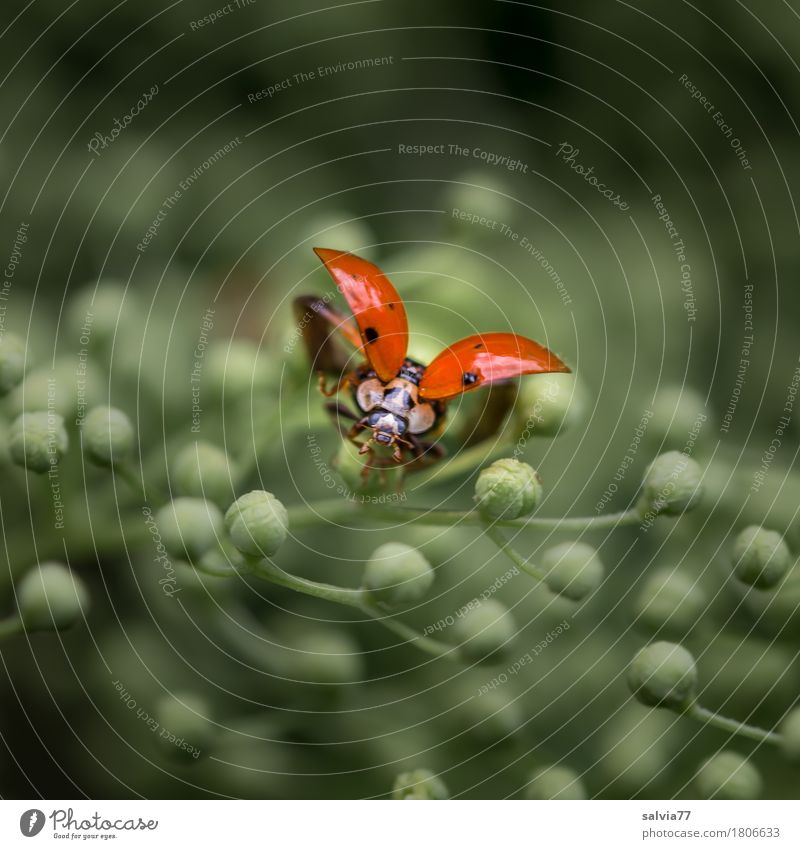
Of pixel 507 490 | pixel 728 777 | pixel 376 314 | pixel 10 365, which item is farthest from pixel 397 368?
pixel 728 777

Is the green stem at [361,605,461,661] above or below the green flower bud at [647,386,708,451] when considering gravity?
below

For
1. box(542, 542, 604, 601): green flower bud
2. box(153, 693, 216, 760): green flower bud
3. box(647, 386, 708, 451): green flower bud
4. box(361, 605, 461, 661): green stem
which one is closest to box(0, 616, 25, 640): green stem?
box(153, 693, 216, 760): green flower bud

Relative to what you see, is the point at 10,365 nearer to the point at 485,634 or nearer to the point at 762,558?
the point at 485,634

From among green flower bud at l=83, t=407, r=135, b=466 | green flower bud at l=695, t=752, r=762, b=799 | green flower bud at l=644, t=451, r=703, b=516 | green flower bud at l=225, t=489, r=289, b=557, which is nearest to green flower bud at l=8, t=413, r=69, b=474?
green flower bud at l=83, t=407, r=135, b=466

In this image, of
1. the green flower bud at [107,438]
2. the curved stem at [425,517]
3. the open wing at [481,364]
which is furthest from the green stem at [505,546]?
the green flower bud at [107,438]

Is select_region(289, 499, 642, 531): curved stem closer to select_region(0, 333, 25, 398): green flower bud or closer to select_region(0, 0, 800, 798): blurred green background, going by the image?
select_region(0, 0, 800, 798): blurred green background

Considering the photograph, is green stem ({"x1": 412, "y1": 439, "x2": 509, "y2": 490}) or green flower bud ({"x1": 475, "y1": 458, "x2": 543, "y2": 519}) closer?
green flower bud ({"x1": 475, "y1": 458, "x2": 543, "y2": 519})

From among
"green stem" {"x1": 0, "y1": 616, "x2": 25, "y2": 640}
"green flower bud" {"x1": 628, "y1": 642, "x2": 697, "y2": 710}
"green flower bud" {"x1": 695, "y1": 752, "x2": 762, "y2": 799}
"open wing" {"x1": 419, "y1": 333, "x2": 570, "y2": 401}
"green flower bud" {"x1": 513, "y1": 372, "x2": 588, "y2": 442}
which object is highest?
"open wing" {"x1": 419, "y1": 333, "x2": 570, "y2": 401}

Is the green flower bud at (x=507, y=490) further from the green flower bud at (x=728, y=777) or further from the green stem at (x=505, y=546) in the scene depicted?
the green flower bud at (x=728, y=777)
